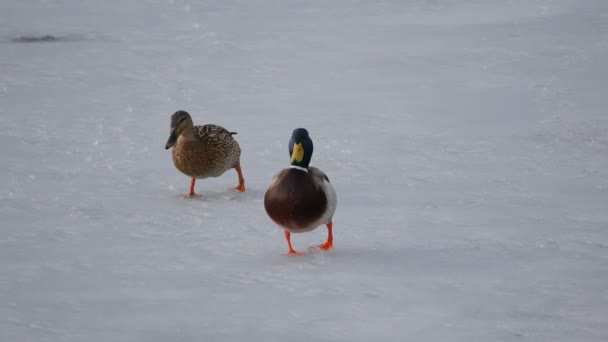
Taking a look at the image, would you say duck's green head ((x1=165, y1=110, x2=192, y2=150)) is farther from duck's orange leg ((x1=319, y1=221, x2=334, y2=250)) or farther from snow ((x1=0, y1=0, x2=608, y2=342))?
duck's orange leg ((x1=319, y1=221, x2=334, y2=250))

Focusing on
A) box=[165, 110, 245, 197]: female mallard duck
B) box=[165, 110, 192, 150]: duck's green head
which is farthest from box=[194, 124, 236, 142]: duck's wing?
box=[165, 110, 192, 150]: duck's green head

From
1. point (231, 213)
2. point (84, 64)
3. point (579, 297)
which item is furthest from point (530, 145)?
point (84, 64)

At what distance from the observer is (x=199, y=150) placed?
604cm

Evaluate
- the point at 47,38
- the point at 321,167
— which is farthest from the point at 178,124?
the point at 47,38

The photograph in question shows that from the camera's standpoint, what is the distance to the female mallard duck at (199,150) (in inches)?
238

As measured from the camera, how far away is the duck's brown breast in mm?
4703

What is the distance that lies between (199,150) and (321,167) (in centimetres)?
104

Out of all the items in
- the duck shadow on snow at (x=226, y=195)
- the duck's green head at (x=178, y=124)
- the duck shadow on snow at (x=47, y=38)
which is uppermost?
the duck's green head at (x=178, y=124)

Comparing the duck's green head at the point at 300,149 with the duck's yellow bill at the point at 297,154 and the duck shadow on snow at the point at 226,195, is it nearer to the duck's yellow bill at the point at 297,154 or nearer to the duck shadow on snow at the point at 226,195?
the duck's yellow bill at the point at 297,154

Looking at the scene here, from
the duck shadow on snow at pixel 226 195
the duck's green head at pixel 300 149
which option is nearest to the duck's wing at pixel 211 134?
the duck shadow on snow at pixel 226 195

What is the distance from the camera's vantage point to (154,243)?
5.06 meters

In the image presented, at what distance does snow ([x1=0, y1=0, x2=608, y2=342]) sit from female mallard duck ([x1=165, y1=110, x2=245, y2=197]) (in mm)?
195

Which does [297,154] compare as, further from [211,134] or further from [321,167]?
[321,167]

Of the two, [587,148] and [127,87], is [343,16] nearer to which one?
[127,87]
